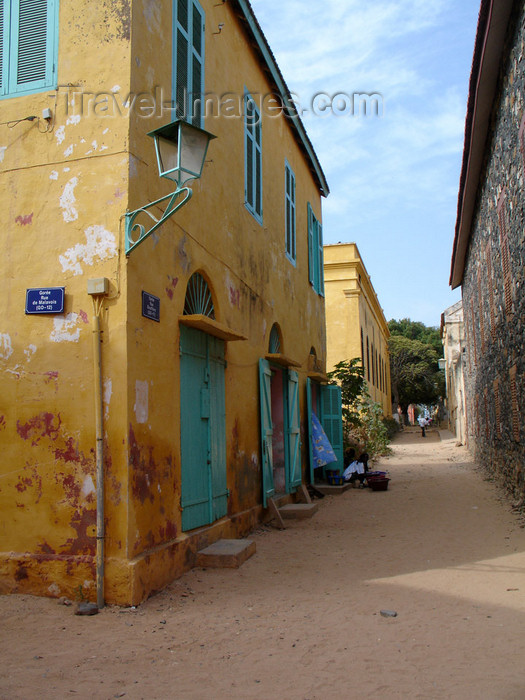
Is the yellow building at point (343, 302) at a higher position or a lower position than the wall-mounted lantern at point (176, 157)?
higher

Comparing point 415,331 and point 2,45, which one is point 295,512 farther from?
point 415,331

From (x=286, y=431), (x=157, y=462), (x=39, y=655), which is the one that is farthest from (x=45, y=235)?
(x=286, y=431)

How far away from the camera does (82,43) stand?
542 centimetres

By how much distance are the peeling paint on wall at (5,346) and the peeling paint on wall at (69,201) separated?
1.12 meters

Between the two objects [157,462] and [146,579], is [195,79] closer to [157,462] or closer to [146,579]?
[157,462]

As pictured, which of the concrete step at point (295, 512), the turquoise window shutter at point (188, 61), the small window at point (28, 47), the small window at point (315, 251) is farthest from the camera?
the small window at point (315, 251)

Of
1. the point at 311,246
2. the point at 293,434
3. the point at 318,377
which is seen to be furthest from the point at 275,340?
the point at 311,246

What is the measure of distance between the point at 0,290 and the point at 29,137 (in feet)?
4.51

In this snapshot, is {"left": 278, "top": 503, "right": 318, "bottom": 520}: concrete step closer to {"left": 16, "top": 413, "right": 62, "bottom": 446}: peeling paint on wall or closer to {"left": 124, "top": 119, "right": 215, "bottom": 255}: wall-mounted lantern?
{"left": 16, "top": 413, "right": 62, "bottom": 446}: peeling paint on wall

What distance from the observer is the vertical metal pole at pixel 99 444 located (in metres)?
4.68

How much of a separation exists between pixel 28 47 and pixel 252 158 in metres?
3.81

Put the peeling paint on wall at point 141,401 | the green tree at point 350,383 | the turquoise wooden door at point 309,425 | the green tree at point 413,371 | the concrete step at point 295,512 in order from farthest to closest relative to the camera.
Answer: the green tree at point 413,371 → the green tree at point 350,383 → the turquoise wooden door at point 309,425 → the concrete step at point 295,512 → the peeling paint on wall at point 141,401

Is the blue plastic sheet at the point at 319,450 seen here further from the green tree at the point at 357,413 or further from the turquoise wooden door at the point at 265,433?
the turquoise wooden door at the point at 265,433

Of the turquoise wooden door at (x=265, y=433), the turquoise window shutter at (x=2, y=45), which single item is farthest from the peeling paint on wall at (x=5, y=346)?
the turquoise wooden door at (x=265, y=433)
